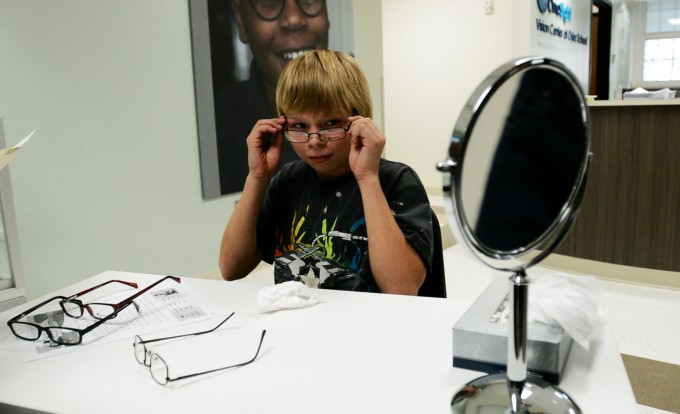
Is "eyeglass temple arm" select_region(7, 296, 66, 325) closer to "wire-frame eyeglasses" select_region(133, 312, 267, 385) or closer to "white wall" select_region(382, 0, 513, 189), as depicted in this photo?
"wire-frame eyeglasses" select_region(133, 312, 267, 385)

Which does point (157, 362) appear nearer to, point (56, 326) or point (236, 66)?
point (56, 326)

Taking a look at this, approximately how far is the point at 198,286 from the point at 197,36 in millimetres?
2031

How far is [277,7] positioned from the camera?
3195 mm

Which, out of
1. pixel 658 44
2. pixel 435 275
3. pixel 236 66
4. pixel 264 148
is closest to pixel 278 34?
pixel 236 66

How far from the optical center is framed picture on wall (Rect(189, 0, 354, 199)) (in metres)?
2.80

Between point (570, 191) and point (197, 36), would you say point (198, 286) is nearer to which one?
point (570, 191)

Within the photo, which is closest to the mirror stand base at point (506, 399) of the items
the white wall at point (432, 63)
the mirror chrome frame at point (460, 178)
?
the mirror chrome frame at point (460, 178)

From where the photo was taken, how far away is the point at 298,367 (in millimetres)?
698

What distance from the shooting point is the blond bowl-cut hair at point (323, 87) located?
1.19 metres

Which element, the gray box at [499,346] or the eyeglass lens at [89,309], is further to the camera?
the eyeglass lens at [89,309]

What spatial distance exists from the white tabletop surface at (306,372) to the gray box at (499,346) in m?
0.02

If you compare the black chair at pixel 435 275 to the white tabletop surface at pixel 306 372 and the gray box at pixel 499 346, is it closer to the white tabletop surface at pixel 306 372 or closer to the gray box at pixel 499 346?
the white tabletop surface at pixel 306 372

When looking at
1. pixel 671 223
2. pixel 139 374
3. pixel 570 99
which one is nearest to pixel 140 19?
pixel 139 374

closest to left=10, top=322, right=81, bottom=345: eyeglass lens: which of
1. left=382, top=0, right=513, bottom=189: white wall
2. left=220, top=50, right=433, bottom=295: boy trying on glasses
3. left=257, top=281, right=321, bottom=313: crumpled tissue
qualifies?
left=257, top=281, right=321, bottom=313: crumpled tissue
